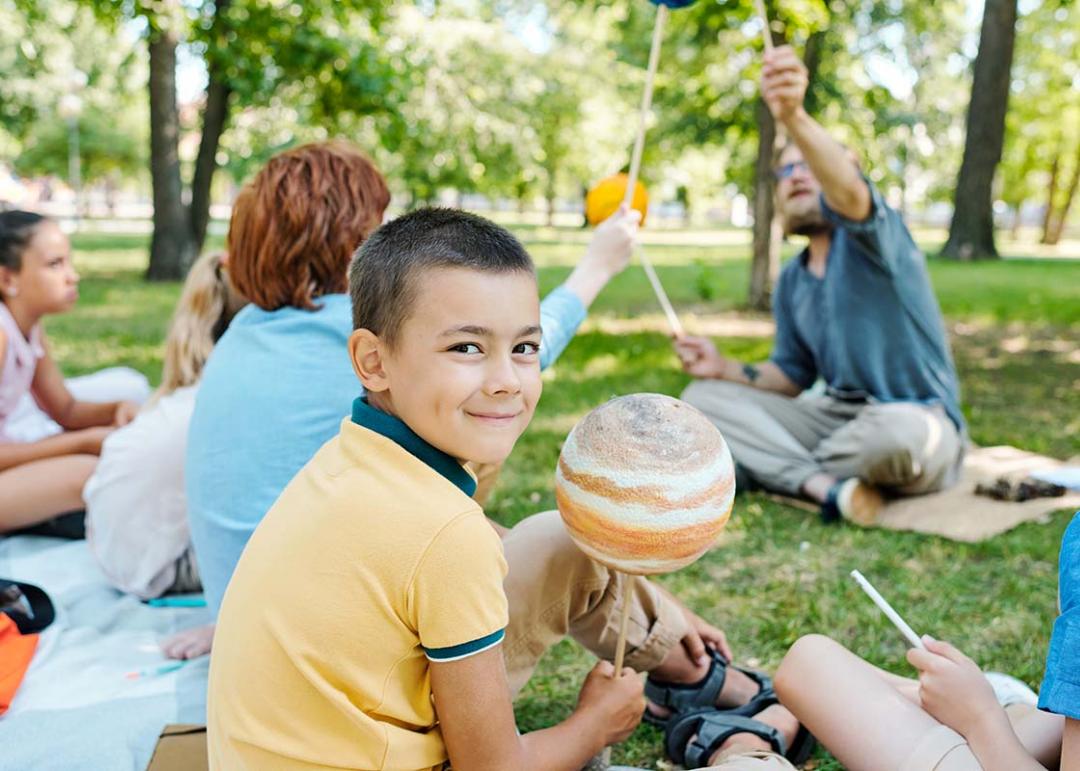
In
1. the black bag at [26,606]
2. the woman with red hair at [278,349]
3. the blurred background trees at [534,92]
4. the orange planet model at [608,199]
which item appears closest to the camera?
the woman with red hair at [278,349]

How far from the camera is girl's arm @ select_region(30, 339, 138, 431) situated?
3.68 meters

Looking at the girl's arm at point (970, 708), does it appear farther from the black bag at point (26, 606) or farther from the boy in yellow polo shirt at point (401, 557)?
the black bag at point (26, 606)

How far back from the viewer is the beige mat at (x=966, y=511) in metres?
3.61

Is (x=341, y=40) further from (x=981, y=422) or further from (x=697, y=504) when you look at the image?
(x=697, y=504)

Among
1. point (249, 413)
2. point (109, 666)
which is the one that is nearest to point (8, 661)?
point (109, 666)

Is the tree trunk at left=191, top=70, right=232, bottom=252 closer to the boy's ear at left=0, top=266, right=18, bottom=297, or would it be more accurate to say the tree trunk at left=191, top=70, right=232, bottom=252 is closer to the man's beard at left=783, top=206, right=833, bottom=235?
the boy's ear at left=0, top=266, right=18, bottom=297

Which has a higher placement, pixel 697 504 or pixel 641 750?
pixel 697 504

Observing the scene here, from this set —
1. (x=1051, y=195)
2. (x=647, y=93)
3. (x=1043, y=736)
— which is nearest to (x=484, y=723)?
(x=1043, y=736)

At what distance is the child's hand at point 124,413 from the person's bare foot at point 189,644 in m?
1.30

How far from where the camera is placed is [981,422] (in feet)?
17.3

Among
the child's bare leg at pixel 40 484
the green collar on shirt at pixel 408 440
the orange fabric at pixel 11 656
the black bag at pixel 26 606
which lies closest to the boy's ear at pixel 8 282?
the child's bare leg at pixel 40 484

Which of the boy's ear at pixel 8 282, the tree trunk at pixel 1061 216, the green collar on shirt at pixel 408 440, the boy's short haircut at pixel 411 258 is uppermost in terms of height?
the boy's short haircut at pixel 411 258

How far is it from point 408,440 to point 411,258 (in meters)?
0.27

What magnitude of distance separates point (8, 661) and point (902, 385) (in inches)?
123
